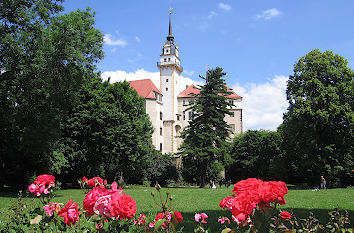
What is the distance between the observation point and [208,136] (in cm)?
3794

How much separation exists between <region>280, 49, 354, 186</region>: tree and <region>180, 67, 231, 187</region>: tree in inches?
326

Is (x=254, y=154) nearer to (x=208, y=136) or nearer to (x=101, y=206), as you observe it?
(x=208, y=136)

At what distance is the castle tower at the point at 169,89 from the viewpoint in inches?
2813

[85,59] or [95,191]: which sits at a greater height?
[85,59]

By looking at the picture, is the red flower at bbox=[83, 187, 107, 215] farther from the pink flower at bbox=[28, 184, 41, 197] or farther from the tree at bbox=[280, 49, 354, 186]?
the tree at bbox=[280, 49, 354, 186]

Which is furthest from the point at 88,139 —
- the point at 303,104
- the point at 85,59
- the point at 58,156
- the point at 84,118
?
the point at 303,104

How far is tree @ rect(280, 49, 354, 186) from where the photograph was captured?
30.2m

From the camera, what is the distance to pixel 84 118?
101 feet

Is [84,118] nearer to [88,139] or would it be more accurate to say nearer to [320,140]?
[88,139]

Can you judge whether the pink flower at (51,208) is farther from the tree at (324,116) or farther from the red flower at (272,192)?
the tree at (324,116)

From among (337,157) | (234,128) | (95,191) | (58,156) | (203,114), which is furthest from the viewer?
(234,128)

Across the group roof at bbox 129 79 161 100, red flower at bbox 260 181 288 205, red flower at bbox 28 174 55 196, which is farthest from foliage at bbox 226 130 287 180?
red flower at bbox 260 181 288 205

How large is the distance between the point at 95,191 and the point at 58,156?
84.7 ft

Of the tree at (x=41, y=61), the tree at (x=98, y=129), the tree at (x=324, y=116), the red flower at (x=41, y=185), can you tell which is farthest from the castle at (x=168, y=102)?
the red flower at (x=41, y=185)
